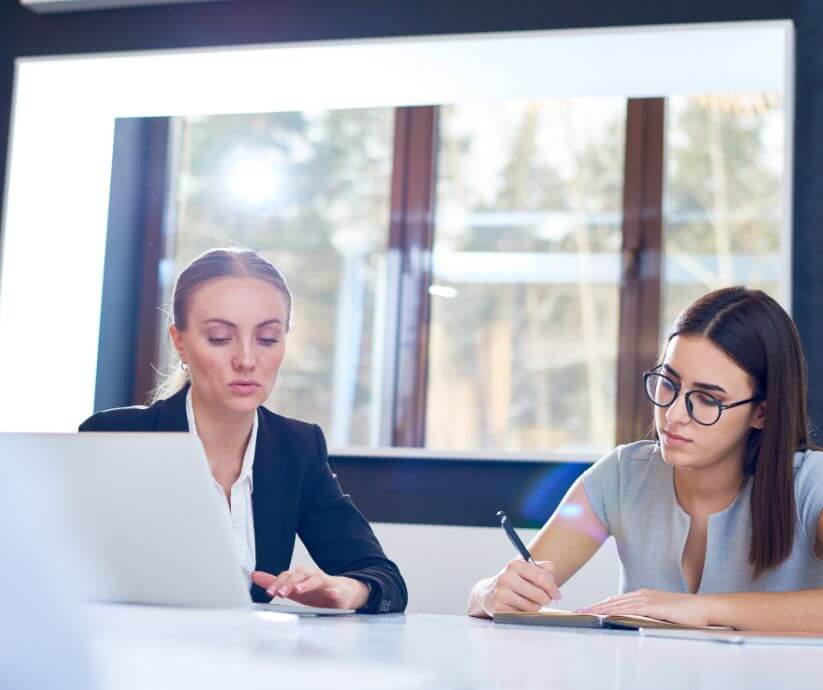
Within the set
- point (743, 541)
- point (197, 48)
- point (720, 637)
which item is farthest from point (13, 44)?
point (720, 637)

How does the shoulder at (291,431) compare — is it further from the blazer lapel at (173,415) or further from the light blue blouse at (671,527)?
the light blue blouse at (671,527)

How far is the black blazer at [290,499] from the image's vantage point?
1982 mm

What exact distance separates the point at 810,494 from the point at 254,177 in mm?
3536

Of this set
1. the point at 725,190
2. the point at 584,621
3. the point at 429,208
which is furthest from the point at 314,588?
the point at 725,190

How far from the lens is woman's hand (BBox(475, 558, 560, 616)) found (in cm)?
168

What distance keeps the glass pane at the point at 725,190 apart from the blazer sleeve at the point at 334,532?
2.47 metres

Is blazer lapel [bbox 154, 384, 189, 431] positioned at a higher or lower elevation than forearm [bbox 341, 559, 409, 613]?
higher

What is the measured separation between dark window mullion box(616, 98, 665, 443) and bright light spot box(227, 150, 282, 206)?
6.02ft

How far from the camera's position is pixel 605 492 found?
6.84ft

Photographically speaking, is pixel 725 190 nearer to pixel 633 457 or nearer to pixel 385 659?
pixel 633 457

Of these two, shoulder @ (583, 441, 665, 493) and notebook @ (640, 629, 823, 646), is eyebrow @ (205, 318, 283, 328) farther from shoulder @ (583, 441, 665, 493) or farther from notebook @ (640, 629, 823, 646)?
notebook @ (640, 629, 823, 646)

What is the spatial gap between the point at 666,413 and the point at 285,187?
339 cm

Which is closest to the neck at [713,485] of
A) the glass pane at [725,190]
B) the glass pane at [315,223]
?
the glass pane at [725,190]

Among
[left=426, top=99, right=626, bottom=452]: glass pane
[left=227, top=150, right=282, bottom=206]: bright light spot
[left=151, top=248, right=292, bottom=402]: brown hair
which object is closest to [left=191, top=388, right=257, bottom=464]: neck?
[left=151, top=248, right=292, bottom=402]: brown hair
